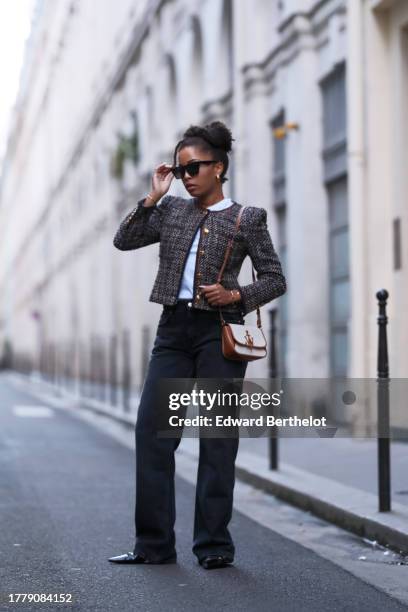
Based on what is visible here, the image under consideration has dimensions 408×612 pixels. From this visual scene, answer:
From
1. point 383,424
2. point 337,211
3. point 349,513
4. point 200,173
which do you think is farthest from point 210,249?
point 337,211

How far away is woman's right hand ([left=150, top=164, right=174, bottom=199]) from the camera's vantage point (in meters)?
5.20

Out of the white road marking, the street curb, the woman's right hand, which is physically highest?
the woman's right hand

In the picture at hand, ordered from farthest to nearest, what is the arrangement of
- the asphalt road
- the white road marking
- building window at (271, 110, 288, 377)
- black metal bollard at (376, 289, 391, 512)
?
the white road marking, building window at (271, 110, 288, 377), black metal bollard at (376, 289, 391, 512), the asphalt road

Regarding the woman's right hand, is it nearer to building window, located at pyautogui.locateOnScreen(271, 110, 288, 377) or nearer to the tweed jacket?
the tweed jacket

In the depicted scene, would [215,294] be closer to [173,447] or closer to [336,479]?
[173,447]

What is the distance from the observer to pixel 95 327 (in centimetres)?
3525

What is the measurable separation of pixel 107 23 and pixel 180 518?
1131 inches

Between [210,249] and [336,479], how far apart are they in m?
3.40

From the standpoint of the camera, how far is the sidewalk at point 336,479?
6.27 meters

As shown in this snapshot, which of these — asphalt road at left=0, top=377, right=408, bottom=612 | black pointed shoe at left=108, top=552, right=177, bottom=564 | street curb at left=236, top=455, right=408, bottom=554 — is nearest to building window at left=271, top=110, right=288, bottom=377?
asphalt road at left=0, top=377, right=408, bottom=612

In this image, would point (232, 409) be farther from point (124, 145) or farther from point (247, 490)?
point (124, 145)

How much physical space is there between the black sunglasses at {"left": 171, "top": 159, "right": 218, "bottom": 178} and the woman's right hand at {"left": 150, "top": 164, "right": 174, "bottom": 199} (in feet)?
0.11

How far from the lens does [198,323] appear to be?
5.12 meters

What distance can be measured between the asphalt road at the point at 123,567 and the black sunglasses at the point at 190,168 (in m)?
1.67
